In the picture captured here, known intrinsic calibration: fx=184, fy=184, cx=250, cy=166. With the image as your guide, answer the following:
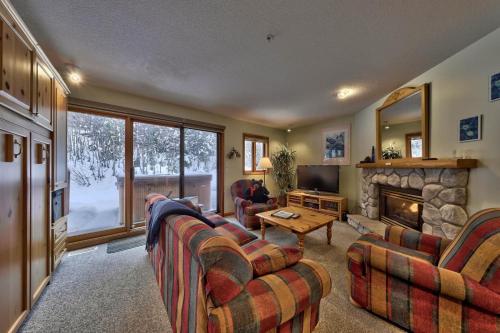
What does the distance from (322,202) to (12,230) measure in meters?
4.53

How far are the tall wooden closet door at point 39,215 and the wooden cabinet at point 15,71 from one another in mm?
338

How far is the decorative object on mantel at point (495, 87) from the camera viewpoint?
1.71 meters

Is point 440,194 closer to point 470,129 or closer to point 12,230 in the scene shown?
point 470,129

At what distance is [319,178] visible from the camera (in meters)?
4.56

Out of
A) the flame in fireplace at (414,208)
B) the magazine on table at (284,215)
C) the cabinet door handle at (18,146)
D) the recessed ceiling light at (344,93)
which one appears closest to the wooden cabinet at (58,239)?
the cabinet door handle at (18,146)

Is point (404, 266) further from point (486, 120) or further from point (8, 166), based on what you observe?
point (8, 166)

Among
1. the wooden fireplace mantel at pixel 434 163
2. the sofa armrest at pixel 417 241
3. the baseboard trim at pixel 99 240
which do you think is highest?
the wooden fireplace mantel at pixel 434 163

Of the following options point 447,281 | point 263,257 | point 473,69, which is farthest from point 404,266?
point 473,69

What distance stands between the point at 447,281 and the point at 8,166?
2.92 meters

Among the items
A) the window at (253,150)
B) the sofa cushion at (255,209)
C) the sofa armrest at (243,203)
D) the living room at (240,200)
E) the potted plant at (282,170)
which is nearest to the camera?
the living room at (240,200)

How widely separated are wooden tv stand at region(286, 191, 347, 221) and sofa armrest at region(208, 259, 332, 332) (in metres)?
3.19

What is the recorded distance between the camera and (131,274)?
2.03 meters

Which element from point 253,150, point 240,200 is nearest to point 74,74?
point 240,200

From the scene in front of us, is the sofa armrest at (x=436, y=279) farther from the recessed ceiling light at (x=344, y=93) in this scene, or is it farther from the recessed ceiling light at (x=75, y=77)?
the recessed ceiling light at (x=75, y=77)
